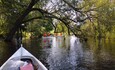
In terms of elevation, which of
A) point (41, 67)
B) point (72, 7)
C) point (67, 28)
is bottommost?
point (41, 67)

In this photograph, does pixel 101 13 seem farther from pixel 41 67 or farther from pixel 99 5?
pixel 41 67

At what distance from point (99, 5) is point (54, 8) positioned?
6335 millimetres

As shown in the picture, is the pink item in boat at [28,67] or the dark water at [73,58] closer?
the pink item in boat at [28,67]

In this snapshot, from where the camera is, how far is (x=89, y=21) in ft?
109

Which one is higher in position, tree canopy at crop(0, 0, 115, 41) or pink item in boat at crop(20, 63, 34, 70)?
tree canopy at crop(0, 0, 115, 41)

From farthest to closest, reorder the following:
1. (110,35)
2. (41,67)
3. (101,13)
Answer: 1. (110,35)
2. (101,13)
3. (41,67)

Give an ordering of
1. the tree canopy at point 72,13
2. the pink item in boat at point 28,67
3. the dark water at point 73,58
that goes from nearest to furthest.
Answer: the pink item in boat at point 28,67
the dark water at point 73,58
the tree canopy at point 72,13

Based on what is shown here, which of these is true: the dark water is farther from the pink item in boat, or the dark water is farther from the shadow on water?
the pink item in boat

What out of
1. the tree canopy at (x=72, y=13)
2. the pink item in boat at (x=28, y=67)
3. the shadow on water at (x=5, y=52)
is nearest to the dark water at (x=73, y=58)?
the shadow on water at (x=5, y=52)

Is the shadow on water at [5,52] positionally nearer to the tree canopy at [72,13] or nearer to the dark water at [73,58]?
the dark water at [73,58]

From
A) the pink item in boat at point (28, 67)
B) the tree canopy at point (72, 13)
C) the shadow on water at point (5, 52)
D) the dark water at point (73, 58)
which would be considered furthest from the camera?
the tree canopy at point (72, 13)

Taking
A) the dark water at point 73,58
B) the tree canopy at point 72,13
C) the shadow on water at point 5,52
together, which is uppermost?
the tree canopy at point 72,13

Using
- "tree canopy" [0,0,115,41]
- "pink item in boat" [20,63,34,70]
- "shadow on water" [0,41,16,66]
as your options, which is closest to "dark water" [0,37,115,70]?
"shadow on water" [0,41,16,66]

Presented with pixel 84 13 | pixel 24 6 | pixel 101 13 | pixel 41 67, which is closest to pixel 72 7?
pixel 84 13
